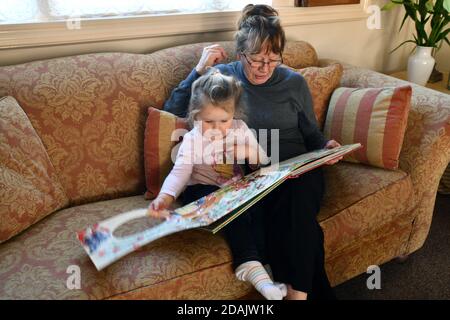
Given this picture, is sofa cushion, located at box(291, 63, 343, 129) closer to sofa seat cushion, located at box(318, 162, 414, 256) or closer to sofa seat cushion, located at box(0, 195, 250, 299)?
sofa seat cushion, located at box(318, 162, 414, 256)

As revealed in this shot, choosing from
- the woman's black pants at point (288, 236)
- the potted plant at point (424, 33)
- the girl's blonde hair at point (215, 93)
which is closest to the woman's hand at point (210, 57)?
the girl's blonde hair at point (215, 93)

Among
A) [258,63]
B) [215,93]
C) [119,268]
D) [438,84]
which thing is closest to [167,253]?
[119,268]

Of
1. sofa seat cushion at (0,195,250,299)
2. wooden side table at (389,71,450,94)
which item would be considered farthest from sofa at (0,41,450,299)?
wooden side table at (389,71,450,94)

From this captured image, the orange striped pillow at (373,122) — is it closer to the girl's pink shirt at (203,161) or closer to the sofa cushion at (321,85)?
the sofa cushion at (321,85)

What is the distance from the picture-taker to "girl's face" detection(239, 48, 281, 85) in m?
1.54

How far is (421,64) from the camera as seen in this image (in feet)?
7.84

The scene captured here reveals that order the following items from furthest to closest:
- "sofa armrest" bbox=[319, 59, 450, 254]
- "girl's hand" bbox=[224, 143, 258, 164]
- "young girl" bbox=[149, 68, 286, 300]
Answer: "sofa armrest" bbox=[319, 59, 450, 254]
"girl's hand" bbox=[224, 143, 258, 164]
"young girl" bbox=[149, 68, 286, 300]

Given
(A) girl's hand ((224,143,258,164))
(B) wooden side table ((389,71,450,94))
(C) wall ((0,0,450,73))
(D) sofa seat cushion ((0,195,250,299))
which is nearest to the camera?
(D) sofa seat cushion ((0,195,250,299))

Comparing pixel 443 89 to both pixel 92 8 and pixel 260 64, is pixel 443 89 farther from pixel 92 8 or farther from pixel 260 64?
pixel 92 8

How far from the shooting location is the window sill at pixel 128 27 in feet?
5.60

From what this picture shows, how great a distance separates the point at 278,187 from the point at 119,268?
1.96ft

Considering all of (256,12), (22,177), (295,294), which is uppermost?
(256,12)

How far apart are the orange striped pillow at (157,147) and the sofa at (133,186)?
0.27 feet
